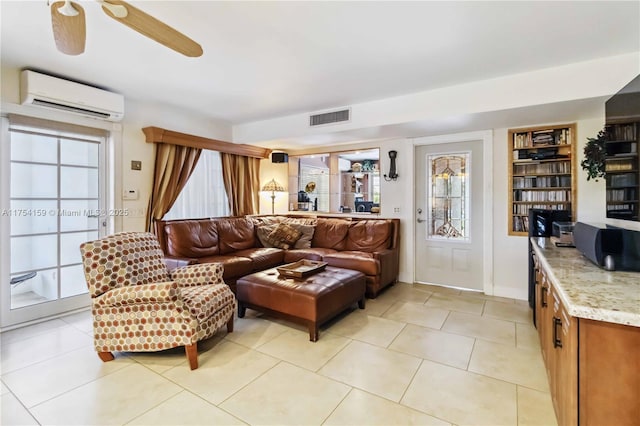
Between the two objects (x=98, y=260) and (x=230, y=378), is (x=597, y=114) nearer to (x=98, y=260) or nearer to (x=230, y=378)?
(x=230, y=378)

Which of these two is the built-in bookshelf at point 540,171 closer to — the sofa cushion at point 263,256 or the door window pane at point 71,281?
the sofa cushion at point 263,256

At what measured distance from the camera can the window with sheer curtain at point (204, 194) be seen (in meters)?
4.40

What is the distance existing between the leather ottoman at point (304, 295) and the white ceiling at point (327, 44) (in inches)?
80.5

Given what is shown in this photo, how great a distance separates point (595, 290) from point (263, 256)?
3496 mm

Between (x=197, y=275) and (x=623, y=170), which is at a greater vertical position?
(x=623, y=170)

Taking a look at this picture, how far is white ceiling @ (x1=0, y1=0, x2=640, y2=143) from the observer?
1.98 meters

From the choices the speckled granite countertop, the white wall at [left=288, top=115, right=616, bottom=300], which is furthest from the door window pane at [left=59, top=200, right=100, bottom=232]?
the speckled granite countertop

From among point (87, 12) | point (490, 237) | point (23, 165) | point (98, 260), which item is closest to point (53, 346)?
point (98, 260)

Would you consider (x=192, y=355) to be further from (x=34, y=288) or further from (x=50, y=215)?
(x=50, y=215)

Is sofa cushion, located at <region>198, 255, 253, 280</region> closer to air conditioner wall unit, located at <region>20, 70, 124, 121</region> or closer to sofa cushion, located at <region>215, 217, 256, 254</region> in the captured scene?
sofa cushion, located at <region>215, 217, 256, 254</region>

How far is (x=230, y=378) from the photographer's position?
6.97 ft

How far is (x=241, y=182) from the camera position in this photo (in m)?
5.16

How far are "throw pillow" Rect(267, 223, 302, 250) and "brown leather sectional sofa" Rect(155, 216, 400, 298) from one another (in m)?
0.08

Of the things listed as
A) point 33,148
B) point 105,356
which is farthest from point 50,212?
point 105,356
